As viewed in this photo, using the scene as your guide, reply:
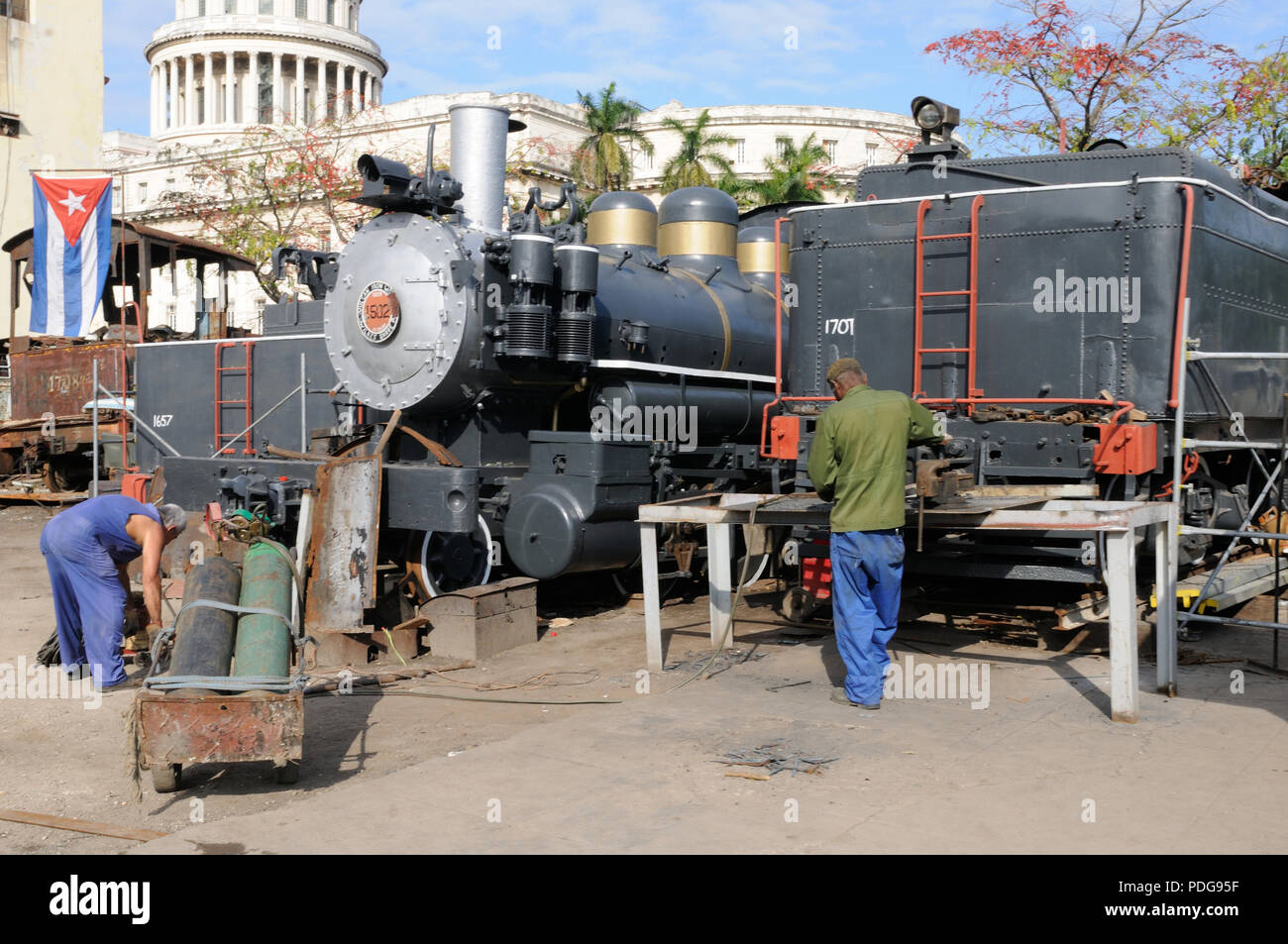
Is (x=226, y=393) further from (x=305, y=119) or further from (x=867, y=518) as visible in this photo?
(x=305, y=119)

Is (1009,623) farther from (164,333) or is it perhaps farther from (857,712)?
(164,333)

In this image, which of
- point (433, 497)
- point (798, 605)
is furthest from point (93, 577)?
point (798, 605)

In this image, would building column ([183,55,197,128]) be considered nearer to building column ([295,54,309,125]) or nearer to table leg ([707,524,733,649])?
building column ([295,54,309,125])

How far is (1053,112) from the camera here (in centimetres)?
2308

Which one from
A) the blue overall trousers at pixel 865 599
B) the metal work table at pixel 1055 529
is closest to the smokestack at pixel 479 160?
the metal work table at pixel 1055 529

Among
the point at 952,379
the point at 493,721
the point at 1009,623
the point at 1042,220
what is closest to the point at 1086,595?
the point at 1009,623

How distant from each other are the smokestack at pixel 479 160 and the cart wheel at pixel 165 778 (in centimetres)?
568

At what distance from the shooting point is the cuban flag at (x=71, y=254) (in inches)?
719

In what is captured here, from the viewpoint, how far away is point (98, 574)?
771 centimetres

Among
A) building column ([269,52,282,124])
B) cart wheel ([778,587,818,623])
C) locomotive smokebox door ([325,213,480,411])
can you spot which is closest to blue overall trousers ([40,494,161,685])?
locomotive smokebox door ([325,213,480,411])

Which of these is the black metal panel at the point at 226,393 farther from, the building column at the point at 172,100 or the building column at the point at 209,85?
the building column at the point at 172,100

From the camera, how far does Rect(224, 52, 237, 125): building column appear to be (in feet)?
232

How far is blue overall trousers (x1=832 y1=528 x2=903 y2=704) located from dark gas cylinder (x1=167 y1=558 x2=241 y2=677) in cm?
317

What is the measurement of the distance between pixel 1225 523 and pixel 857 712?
456 cm
